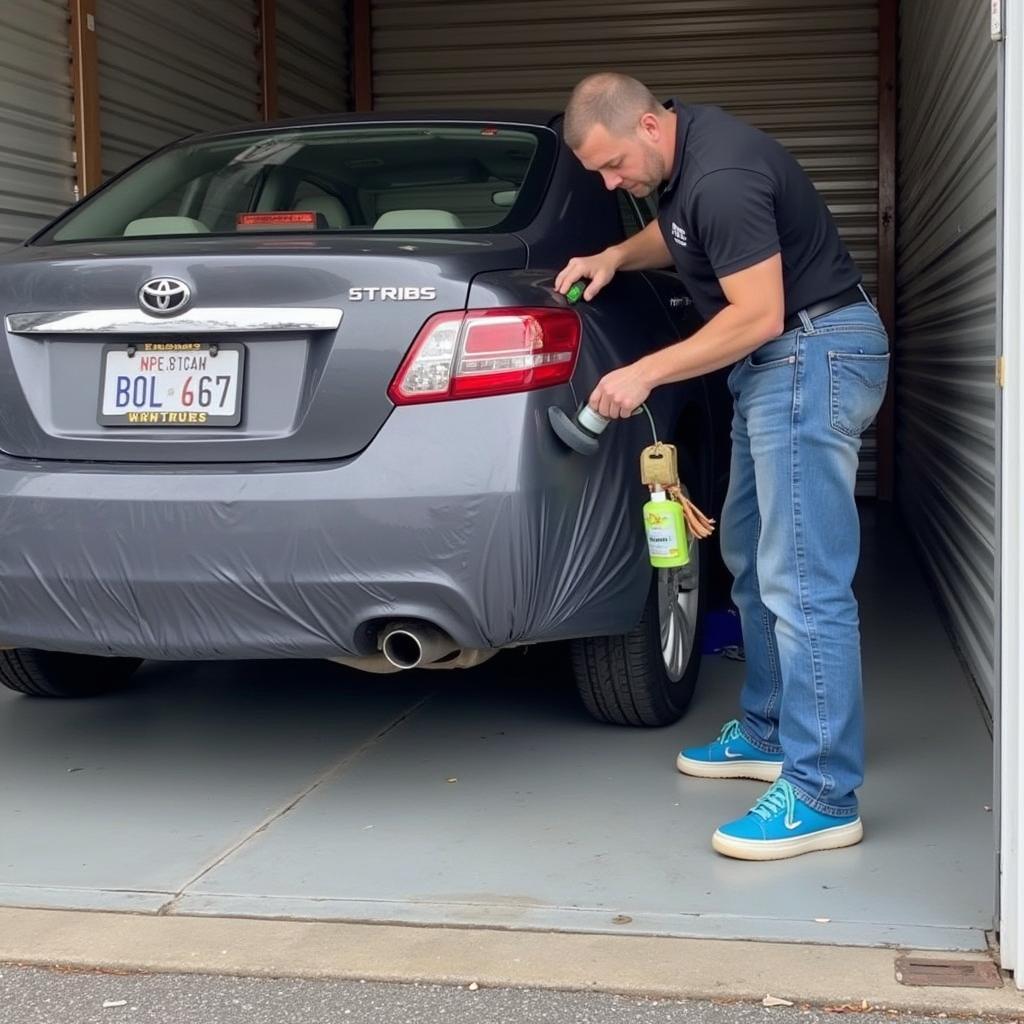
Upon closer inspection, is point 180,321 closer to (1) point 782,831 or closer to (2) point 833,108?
(1) point 782,831

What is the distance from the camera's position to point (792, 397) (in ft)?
10.6

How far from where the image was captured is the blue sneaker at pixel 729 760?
3766 millimetres

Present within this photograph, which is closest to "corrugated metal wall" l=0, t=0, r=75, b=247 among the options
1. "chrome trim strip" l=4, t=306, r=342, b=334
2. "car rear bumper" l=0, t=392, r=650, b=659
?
"chrome trim strip" l=4, t=306, r=342, b=334

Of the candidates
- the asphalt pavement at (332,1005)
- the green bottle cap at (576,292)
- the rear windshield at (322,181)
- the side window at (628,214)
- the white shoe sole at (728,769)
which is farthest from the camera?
the side window at (628,214)

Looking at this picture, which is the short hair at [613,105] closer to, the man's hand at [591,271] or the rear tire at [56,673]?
the man's hand at [591,271]

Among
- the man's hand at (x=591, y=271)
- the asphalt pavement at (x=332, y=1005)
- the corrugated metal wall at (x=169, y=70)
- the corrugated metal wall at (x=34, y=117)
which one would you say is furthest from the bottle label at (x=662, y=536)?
the corrugated metal wall at (x=169, y=70)

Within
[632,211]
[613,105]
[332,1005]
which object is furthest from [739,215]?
[332,1005]

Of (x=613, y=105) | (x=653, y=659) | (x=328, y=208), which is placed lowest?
(x=653, y=659)

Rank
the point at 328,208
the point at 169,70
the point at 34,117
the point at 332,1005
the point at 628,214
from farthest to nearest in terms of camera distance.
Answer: the point at 169,70
the point at 34,117
the point at 628,214
the point at 328,208
the point at 332,1005

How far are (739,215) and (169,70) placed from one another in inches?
206

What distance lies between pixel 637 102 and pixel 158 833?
196cm

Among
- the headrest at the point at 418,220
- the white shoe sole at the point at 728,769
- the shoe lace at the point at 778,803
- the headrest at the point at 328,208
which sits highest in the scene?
the headrest at the point at 328,208

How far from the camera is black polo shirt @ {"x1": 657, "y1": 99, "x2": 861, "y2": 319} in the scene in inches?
120

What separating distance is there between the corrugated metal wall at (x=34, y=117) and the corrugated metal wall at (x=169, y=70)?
384 millimetres
